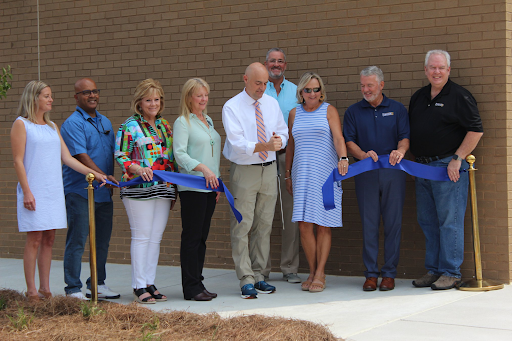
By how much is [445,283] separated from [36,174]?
4071 mm

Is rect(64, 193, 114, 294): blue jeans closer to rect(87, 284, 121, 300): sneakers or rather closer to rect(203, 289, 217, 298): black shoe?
rect(87, 284, 121, 300): sneakers

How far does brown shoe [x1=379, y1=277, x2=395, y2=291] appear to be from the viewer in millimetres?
6176

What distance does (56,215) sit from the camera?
562 cm

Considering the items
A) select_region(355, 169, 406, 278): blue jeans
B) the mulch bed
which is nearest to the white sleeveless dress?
the mulch bed

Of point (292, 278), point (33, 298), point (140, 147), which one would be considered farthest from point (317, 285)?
point (33, 298)

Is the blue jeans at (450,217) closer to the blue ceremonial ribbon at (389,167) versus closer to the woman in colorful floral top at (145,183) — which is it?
the blue ceremonial ribbon at (389,167)

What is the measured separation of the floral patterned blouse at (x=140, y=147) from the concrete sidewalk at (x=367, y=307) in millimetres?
1310

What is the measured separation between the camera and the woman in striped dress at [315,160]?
6246mm

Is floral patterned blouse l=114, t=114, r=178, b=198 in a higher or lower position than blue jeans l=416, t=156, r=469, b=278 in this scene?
higher

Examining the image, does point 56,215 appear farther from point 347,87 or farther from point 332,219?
point 347,87

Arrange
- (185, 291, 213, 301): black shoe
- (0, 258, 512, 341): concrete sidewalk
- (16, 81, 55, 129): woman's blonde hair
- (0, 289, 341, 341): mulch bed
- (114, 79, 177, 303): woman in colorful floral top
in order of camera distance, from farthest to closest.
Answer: (185, 291, 213, 301): black shoe, (114, 79, 177, 303): woman in colorful floral top, (16, 81, 55, 129): woman's blonde hair, (0, 258, 512, 341): concrete sidewalk, (0, 289, 341, 341): mulch bed

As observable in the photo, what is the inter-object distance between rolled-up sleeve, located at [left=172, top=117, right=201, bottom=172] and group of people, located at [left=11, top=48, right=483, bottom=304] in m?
0.01

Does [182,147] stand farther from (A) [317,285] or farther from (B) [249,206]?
(A) [317,285]

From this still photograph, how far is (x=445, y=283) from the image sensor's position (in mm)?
6105
